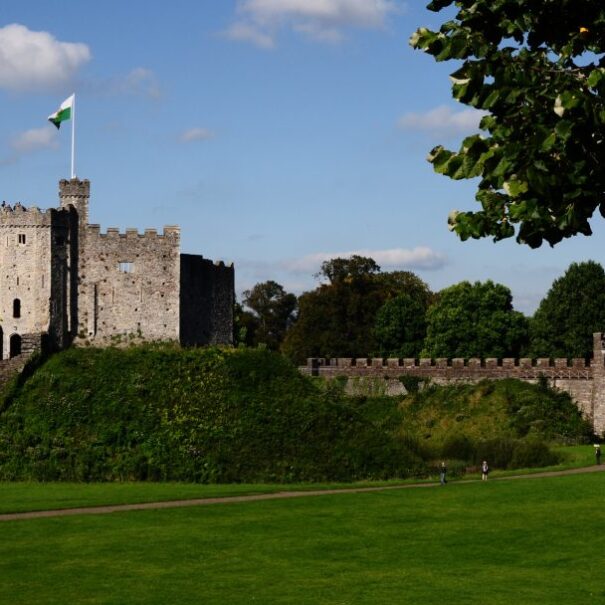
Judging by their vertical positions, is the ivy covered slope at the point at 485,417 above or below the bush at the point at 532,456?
above

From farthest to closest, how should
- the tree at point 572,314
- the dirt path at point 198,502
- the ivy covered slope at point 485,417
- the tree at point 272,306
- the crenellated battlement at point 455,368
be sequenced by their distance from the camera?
1. the tree at point 272,306
2. the tree at point 572,314
3. the crenellated battlement at point 455,368
4. the ivy covered slope at point 485,417
5. the dirt path at point 198,502

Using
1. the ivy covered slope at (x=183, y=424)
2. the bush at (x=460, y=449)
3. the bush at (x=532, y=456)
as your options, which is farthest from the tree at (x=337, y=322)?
the ivy covered slope at (x=183, y=424)

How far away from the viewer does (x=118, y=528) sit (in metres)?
40.4

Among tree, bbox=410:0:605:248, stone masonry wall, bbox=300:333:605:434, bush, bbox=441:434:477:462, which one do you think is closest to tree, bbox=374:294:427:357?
stone masonry wall, bbox=300:333:605:434

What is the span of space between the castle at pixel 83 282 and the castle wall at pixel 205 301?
0.10 meters

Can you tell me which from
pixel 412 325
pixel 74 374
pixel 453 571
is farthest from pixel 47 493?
pixel 412 325

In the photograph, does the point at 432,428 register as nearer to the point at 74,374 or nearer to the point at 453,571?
the point at 74,374

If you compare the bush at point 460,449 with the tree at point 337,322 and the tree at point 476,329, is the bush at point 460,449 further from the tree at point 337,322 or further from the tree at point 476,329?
the tree at point 337,322

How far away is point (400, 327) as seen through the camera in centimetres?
10925

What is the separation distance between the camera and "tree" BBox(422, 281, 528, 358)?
339ft

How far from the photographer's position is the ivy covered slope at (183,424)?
57938mm

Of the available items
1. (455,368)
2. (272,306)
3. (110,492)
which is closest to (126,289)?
(110,492)

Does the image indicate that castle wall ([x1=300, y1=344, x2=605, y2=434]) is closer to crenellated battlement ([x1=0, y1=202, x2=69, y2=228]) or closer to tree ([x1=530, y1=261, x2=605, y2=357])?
tree ([x1=530, y1=261, x2=605, y2=357])

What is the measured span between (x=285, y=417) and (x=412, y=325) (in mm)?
48670
